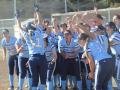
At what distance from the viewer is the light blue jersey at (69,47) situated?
12953 millimetres

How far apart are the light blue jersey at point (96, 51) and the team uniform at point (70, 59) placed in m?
3.21

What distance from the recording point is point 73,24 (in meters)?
13.3

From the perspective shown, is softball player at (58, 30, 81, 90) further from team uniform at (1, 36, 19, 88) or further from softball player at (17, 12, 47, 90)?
team uniform at (1, 36, 19, 88)

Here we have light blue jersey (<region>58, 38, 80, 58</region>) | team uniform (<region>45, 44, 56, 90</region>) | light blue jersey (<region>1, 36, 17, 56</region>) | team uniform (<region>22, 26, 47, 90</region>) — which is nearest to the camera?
team uniform (<region>22, 26, 47, 90</region>)

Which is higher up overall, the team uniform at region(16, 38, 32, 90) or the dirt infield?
the team uniform at region(16, 38, 32, 90)

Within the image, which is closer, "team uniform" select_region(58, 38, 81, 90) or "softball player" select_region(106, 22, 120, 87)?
"softball player" select_region(106, 22, 120, 87)

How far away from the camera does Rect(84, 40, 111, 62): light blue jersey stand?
9695 mm

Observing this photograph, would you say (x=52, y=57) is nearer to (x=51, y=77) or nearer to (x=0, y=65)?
(x=51, y=77)

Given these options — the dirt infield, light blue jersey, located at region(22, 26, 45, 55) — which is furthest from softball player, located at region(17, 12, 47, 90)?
the dirt infield

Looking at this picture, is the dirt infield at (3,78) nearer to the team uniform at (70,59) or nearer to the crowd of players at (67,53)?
the crowd of players at (67,53)

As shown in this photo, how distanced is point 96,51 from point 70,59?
337 cm

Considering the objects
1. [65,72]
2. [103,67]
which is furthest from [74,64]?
[103,67]

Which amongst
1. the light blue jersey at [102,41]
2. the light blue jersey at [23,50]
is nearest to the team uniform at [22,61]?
the light blue jersey at [23,50]

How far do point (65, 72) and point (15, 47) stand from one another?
1.82 m
